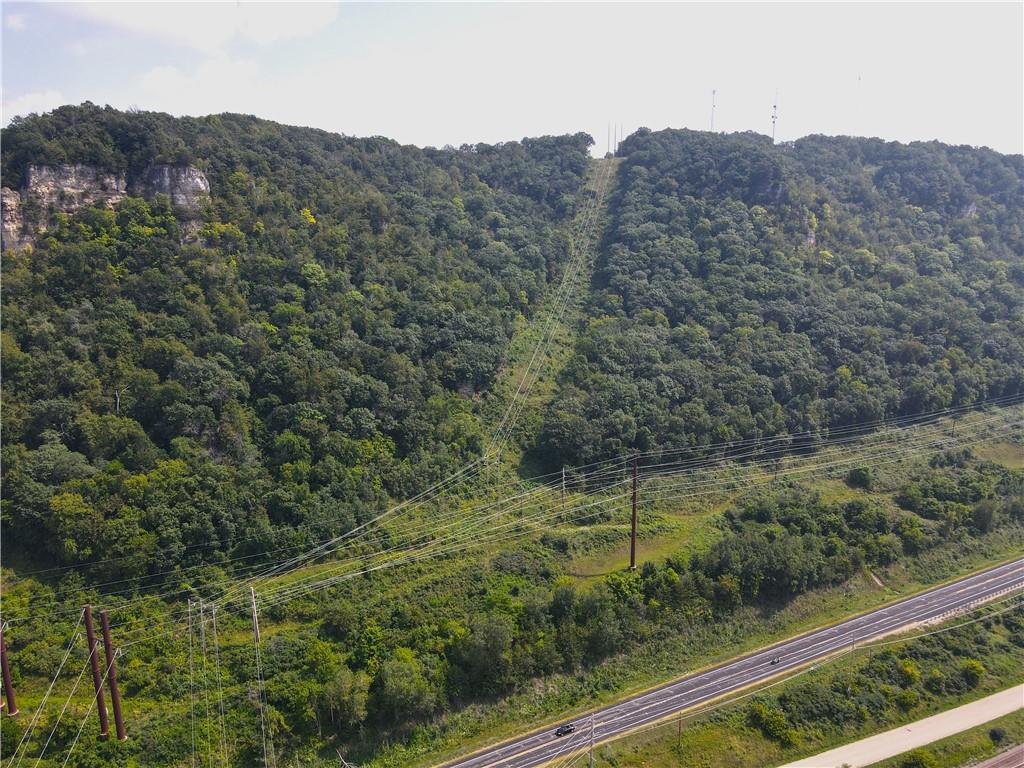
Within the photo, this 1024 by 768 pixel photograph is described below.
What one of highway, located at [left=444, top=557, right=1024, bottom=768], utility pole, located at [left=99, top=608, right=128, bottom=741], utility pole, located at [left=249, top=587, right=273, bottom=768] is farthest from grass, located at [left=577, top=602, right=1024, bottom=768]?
utility pole, located at [left=99, top=608, right=128, bottom=741]

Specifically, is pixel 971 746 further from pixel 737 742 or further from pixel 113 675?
pixel 113 675

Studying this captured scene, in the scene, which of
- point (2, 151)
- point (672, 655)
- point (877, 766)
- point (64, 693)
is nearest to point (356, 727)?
point (64, 693)

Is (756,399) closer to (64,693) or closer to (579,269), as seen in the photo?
(579,269)

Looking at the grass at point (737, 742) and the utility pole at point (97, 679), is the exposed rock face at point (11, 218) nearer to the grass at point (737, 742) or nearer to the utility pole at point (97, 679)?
the utility pole at point (97, 679)

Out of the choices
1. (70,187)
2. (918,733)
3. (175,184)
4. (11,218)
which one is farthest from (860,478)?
(11,218)

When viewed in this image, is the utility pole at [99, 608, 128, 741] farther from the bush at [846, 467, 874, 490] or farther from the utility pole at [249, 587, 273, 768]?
the bush at [846, 467, 874, 490]

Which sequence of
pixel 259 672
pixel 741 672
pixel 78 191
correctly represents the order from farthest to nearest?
pixel 78 191, pixel 741 672, pixel 259 672

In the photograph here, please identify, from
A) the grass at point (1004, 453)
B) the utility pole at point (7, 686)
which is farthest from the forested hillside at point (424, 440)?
the utility pole at point (7, 686)
